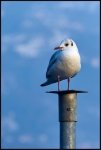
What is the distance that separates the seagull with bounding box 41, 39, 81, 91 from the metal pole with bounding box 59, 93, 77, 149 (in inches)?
21.4

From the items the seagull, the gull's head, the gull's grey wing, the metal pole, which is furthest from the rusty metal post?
the gull's head

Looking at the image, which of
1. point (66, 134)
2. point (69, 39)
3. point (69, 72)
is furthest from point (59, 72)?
point (66, 134)

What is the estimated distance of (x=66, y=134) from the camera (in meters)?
8.66

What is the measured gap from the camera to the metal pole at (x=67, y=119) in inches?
340

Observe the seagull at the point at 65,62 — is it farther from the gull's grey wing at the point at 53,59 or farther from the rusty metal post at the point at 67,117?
the rusty metal post at the point at 67,117

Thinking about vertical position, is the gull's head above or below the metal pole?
above

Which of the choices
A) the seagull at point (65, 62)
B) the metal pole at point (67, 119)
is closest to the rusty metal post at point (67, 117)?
the metal pole at point (67, 119)

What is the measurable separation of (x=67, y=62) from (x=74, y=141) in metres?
→ 1.93

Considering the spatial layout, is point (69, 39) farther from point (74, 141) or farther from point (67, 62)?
point (74, 141)

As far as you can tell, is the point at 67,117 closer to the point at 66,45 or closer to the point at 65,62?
the point at 65,62

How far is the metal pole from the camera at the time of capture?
8.65 meters

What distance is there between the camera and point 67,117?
8.74 metres

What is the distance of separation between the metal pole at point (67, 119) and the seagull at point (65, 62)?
54 cm

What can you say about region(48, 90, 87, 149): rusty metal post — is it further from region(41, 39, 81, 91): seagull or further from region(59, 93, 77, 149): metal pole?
region(41, 39, 81, 91): seagull
